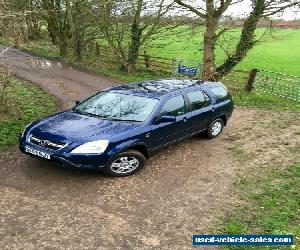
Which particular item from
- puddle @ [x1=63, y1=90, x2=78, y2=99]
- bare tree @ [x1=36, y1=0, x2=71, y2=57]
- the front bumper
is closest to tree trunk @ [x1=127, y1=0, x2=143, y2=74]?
bare tree @ [x1=36, y1=0, x2=71, y2=57]

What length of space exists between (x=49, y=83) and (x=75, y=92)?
2.23 m

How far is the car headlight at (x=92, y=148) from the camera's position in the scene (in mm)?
7535

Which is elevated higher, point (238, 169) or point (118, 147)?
point (118, 147)

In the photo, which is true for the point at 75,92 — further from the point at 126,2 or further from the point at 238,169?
the point at 238,169

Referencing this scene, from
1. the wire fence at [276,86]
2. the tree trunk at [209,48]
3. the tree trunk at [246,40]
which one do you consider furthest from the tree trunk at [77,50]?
the wire fence at [276,86]

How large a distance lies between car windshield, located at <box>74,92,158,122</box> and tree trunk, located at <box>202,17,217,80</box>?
921cm

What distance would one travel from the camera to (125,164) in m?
8.16

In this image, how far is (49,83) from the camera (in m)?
18.0

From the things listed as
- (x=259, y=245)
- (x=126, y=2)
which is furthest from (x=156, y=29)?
(x=259, y=245)

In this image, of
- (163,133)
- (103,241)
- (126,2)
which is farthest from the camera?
(126,2)

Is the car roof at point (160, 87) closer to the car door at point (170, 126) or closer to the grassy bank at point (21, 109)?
the car door at point (170, 126)

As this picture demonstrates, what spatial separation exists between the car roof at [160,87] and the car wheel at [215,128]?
0.98 metres

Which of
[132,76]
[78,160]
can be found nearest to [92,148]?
[78,160]

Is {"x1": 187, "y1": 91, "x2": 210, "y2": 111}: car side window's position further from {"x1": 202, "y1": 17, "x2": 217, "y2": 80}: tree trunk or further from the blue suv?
{"x1": 202, "y1": 17, "x2": 217, "y2": 80}: tree trunk
